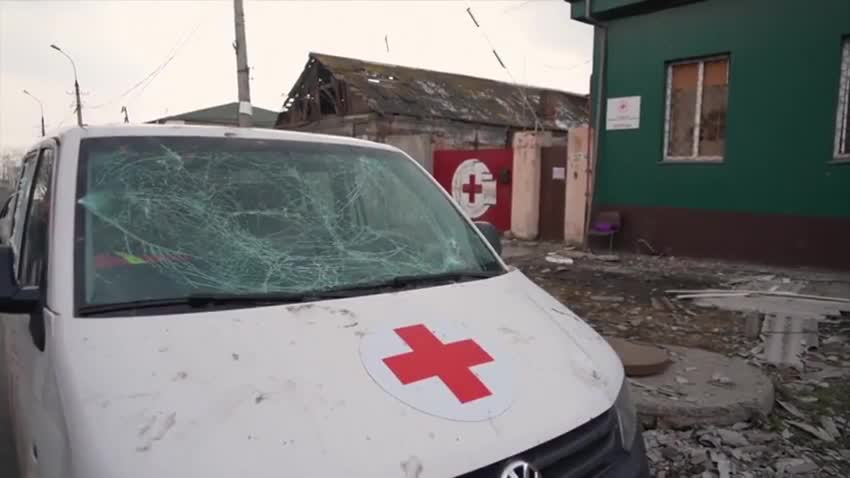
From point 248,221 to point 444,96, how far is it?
75.4 ft

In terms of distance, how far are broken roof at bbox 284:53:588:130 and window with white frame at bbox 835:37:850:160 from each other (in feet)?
43.0

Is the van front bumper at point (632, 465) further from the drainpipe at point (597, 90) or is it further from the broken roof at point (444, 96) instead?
the broken roof at point (444, 96)

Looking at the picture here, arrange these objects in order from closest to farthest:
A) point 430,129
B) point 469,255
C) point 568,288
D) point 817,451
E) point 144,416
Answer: point 144,416 < point 469,255 < point 817,451 < point 568,288 < point 430,129

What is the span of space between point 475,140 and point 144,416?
74.3 ft

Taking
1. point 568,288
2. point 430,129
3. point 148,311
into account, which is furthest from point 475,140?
point 148,311

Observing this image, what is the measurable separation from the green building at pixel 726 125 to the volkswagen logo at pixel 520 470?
28.0ft

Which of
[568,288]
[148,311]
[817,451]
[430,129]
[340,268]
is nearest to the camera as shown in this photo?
[148,311]

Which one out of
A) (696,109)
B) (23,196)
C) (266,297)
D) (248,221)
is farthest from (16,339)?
(696,109)

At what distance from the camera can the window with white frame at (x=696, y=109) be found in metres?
9.41

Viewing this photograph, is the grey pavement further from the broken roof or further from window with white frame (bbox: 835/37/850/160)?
the broken roof

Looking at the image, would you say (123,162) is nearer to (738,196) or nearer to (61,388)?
(61,388)

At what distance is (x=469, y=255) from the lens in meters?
2.64

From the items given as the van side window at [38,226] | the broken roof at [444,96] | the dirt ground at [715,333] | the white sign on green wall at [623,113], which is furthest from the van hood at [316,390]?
the broken roof at [444,96]

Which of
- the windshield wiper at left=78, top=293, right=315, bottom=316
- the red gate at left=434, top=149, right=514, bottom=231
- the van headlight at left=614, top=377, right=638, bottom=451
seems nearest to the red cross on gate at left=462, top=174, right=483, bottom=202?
the red gate at left=434, top=149, right=514, bottom=231
